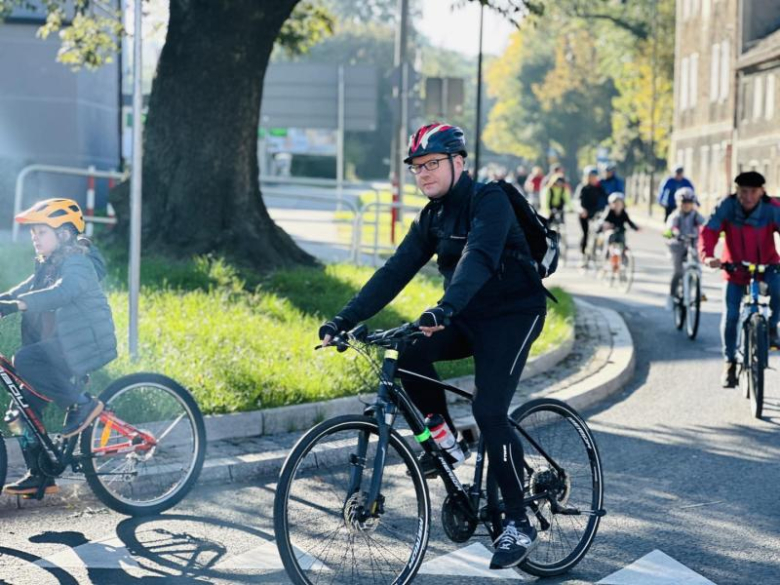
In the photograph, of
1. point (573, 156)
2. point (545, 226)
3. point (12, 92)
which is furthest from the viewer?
point (573, 156)

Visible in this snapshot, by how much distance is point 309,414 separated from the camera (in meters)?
8.52

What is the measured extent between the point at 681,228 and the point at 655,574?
994cm

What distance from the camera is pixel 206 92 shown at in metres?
14.9

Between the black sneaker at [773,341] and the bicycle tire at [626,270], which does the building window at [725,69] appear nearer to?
the bicycle tire at [626,270]

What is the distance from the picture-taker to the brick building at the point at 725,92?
4766 centimetres

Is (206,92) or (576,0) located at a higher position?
(576,0)

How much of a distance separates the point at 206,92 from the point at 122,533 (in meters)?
9.29

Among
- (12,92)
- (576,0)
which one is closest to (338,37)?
(576,0)

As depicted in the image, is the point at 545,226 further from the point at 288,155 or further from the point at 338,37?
the point at 338,37

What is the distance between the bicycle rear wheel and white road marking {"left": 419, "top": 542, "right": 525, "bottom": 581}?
0.14 meters

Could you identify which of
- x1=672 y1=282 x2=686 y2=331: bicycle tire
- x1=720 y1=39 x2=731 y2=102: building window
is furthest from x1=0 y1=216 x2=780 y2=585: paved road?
x1=720 y1=39 x2=731 y2=102: building window

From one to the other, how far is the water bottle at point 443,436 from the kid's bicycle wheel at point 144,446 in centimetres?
173

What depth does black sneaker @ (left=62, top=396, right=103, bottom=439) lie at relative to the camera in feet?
20.7

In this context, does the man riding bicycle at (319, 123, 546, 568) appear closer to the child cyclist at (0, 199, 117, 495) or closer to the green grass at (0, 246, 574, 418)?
the child cyclist at (0, 199, 117, 495)
